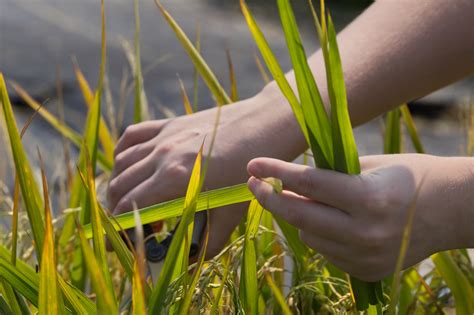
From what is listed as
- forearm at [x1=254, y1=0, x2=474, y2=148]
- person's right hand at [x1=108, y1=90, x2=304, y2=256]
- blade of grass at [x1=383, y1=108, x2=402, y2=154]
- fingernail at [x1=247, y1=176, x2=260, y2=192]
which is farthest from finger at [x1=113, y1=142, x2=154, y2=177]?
blade of grass at [x1=383, y1=108, x2=402, y2=154]

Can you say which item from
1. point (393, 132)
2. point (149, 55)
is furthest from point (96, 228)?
point (149, 55)

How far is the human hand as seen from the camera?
59 centimetres

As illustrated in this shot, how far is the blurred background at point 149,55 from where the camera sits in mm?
2436

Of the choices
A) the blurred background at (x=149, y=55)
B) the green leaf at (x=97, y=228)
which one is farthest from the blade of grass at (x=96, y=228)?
the blurred background at (x=149, y=55)

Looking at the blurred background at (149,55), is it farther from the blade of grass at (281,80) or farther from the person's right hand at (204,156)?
the blade of grass at (281,80)

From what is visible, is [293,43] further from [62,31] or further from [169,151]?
[62,31]

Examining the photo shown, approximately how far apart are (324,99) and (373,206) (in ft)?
0.72

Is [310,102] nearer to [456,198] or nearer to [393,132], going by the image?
[456,198]

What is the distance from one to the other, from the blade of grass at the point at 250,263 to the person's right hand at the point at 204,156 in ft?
0.29

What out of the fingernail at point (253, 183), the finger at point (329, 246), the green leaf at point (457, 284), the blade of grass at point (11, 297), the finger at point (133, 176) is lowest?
the green leaf at point (457, 284)

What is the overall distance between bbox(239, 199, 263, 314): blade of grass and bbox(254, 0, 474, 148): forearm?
5.1 inches

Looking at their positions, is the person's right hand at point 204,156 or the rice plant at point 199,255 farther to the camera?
the person's right hand at point 204,156

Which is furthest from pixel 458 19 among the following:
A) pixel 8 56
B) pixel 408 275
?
pixel 8 56

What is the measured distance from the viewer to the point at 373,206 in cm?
58
